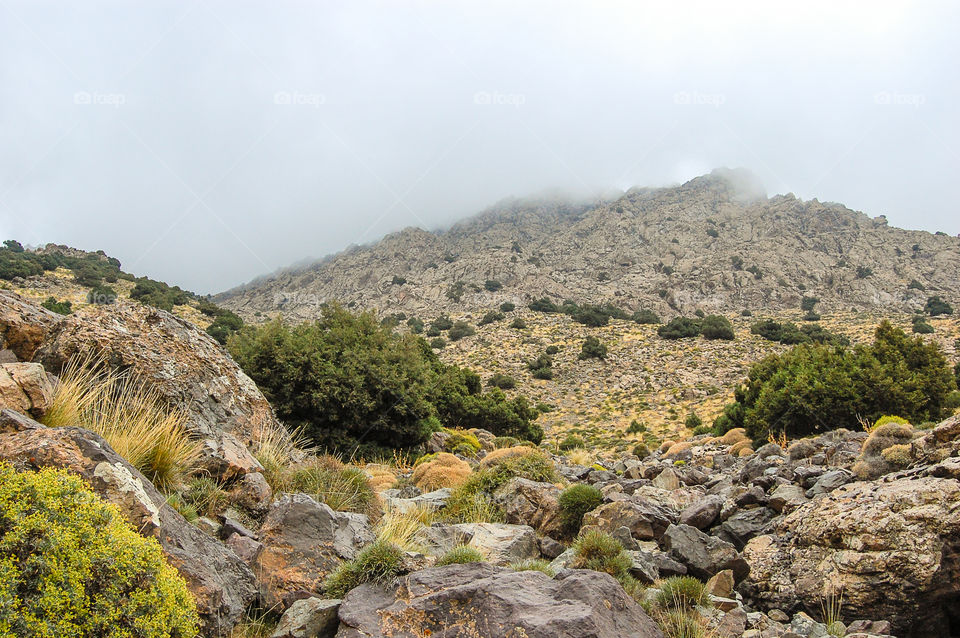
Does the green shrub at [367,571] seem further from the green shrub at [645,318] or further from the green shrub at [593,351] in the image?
the green shrub at [645,318]

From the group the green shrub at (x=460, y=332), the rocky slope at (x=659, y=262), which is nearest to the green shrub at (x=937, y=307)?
the rocky slope at (x=659, y=262)

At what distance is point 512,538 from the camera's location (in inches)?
270

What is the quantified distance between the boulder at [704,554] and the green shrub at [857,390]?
13.7 metres

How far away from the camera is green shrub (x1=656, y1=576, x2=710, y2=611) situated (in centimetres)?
500

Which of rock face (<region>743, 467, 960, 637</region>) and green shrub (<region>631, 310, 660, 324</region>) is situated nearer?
rock face (<region>743, 467, 960, 637</region>)

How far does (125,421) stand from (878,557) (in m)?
8.15

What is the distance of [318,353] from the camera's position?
16.8m

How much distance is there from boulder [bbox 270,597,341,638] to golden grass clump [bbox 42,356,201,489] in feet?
8.10

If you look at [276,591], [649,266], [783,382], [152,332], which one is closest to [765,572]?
[276,591]

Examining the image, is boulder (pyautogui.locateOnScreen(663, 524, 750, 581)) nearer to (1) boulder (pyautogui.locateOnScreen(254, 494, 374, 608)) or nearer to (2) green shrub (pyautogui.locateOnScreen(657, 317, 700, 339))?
(1) boulder (pyautogui.locateOnScreen(254, 494, 374, 608))

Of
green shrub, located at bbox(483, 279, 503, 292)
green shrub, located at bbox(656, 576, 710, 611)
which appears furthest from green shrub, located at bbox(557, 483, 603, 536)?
green shrub, located at bbox(483, 279, 503, 292)

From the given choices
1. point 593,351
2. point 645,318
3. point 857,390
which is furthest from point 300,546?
point 645,318

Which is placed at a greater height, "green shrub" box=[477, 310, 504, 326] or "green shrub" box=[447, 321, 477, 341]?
"green shrub" box=[477, 310, 504, 326]

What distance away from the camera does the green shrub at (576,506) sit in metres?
8.08
